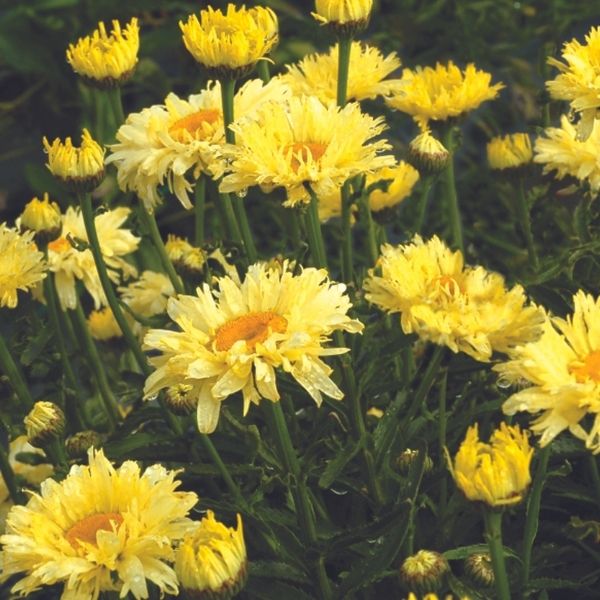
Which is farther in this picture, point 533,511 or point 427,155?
point 427,155

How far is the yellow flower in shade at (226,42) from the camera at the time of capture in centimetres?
143

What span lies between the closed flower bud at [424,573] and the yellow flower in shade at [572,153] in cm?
54

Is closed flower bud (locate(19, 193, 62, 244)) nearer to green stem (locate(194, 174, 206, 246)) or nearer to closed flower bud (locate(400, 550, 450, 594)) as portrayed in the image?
green stem (locate(194, 174, 206, 246))

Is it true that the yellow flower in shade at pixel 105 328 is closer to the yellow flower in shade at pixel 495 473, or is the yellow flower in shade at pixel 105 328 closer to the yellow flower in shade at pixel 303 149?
the yellow flower in shade at pixel 303 149

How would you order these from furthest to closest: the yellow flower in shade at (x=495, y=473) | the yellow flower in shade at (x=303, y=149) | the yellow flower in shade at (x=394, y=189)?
the yellow flower in shade at (x=394, y=189), the yellow flower in shade at (x=303, y=149), the yellow flower in shade at (x=495, y=473)

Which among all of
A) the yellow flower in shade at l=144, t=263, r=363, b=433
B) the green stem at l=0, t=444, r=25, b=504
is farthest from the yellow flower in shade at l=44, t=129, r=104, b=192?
the green stem at l=0, t=444, r=25, b=504

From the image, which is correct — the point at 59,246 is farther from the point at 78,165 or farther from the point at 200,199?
the point at 78,165

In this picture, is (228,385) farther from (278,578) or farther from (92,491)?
(278,578)

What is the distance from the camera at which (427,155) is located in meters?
1.57

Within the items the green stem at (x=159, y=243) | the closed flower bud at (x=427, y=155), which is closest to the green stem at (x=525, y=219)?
the closed flower bud at (x=427, y=155)

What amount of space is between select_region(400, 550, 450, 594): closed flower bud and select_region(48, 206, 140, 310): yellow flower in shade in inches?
28.1

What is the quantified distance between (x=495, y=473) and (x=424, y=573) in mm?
172

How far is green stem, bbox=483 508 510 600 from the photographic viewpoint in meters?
1.14

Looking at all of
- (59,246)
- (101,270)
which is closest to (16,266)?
(101,270)
